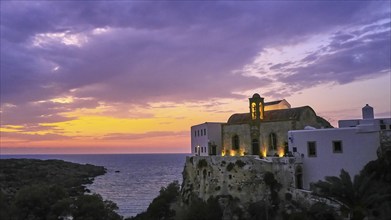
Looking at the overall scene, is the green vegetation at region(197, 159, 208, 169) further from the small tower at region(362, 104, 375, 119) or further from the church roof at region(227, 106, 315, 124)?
the small tower at region(362, 104, 375, 119)

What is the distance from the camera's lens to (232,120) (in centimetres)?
4478

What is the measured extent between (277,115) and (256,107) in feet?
8.46

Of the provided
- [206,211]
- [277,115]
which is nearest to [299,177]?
[277,115]

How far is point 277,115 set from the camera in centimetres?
4112

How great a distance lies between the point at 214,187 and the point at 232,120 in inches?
392

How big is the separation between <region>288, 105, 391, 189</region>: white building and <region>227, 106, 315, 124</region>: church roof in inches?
144

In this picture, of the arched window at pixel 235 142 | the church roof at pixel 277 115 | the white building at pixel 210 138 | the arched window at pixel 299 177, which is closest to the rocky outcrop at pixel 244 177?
the arched window at pixel 299 177

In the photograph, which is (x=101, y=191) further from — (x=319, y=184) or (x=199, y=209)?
(x=319, y=184)

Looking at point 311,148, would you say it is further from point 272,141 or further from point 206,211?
point 206,211

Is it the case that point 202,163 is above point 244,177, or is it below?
above

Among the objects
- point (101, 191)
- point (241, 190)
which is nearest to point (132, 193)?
point (101, 191)

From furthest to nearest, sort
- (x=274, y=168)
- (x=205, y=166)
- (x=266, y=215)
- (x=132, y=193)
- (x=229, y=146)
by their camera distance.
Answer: (x=132, y=193), (x=229, y=146), (x=205, y=166), (x=274, y=168), (x=266, y=215)

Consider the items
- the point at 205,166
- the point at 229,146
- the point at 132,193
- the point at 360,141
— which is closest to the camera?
Result: the point at 360,141

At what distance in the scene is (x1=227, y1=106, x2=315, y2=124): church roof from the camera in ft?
129
